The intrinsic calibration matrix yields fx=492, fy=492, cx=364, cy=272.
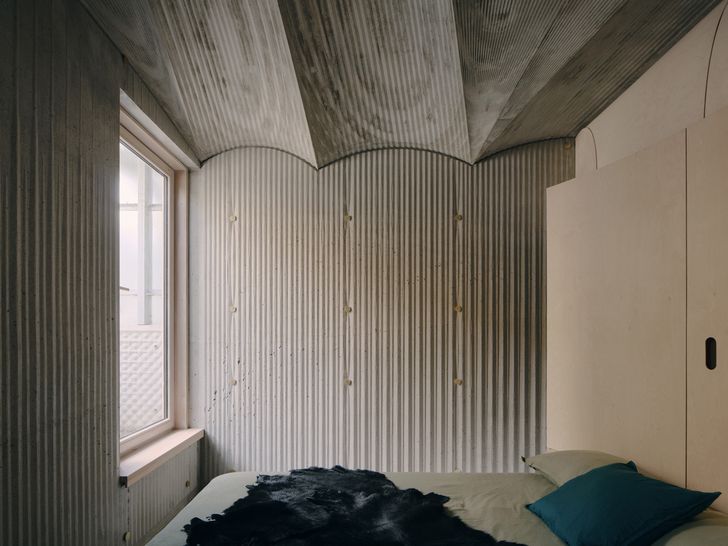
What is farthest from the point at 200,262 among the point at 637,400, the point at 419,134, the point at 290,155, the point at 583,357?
the point at 637,400

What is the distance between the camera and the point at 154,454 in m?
2.77

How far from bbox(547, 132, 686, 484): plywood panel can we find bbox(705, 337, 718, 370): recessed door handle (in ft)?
0.37

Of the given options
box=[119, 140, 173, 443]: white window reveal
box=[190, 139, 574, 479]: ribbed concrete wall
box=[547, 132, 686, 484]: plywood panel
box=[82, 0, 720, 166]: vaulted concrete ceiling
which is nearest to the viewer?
box=[547, 132, 686, 484]: plywood panel

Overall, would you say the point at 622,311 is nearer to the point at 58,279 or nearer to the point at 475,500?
the point at 475,500

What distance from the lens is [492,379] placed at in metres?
3.41

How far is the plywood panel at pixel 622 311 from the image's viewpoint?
1905 mm

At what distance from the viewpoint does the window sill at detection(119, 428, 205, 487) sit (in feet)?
8.05

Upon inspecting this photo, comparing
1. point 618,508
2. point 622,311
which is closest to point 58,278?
point 618,508

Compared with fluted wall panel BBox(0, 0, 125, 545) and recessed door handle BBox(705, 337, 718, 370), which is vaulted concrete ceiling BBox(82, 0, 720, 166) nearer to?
fluted wall panel BBox(0, 0, 125, 545)

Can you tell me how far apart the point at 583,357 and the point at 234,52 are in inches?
95.8

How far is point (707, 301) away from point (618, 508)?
78cm

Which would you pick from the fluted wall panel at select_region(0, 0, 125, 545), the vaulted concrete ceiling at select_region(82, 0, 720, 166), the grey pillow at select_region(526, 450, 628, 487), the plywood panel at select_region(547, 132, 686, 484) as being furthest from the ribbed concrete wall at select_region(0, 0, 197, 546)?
the plywood panel at select_region(547, 132, 686, 484)

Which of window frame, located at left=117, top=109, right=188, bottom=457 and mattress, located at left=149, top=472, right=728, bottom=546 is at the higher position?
window frame, located at left=117, top=109, right=188, bottom=457

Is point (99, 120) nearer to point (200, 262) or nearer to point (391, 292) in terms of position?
point (200, 262)
